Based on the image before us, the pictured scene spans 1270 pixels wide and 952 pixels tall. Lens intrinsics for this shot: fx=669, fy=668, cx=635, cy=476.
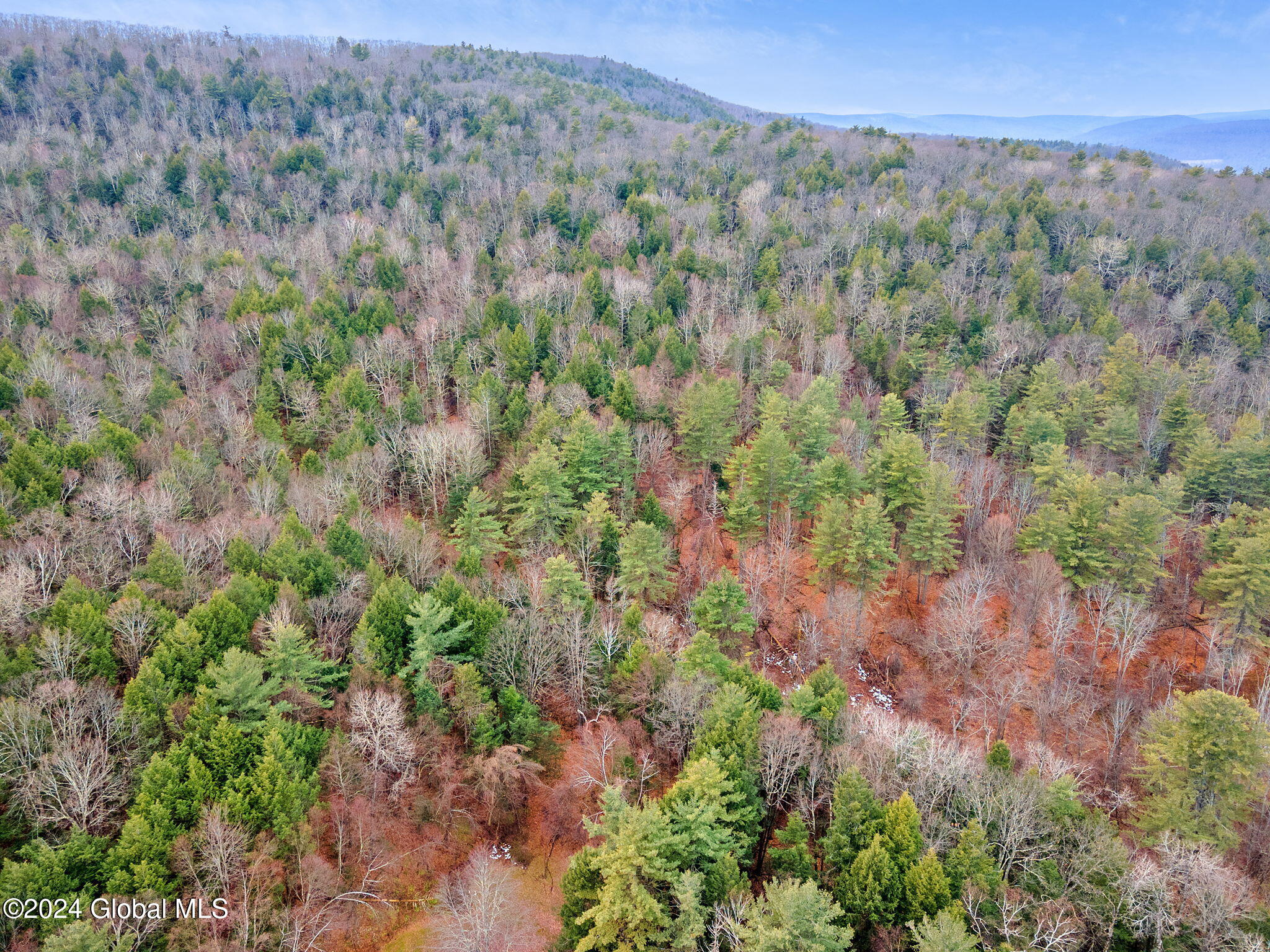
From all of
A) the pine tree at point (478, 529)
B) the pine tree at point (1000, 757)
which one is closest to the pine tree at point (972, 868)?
the pine tree at point (1000, 757)

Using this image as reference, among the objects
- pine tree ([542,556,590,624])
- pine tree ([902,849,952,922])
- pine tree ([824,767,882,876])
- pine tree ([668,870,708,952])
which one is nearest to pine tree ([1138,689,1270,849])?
pine tree ([902,849,952,922])

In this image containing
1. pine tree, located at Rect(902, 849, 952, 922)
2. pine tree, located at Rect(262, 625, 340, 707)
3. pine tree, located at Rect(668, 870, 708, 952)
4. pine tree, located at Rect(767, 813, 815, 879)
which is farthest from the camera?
pine tree, located at Rect(262, 625, 340, 707)

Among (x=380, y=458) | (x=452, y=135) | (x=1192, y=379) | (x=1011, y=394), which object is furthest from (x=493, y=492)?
(x=452, y=135)

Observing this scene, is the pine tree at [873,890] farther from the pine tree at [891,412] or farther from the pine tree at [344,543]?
the pine tree at [891,412]

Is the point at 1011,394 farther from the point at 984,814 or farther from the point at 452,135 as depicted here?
the point at 452,135

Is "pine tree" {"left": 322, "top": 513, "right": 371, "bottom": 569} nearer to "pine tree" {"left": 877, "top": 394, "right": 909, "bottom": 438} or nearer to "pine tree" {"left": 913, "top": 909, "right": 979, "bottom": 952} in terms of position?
"pine tree" {"left": 913, "top": 909, "right": 979, "bottom": 952}

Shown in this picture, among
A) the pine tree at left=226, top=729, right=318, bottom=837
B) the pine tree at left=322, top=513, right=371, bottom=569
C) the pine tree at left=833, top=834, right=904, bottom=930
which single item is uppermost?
the pine tree at left=322, top=513, right=371, bottom=569
